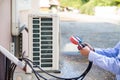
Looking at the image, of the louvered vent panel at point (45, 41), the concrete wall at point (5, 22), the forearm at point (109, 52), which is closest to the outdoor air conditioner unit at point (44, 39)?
the louvered vent panel at point (45, 41)

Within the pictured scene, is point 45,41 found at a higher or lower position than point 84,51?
lower

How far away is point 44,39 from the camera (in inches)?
160

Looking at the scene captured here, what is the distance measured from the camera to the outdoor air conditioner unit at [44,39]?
13.2 ft

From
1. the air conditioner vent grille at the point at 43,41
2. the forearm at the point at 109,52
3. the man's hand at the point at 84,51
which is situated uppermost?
the man's hand at the point at 84,51

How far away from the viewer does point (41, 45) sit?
4070 mm

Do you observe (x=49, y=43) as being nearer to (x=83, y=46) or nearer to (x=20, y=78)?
(x=20, y=78)

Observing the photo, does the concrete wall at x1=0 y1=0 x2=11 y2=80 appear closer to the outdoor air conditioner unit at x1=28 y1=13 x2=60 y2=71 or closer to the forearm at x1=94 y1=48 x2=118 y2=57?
the outdoor air conditioner unit at x1=28 y1=13 x2=60 y2=71

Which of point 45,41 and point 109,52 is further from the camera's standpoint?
point 45,41

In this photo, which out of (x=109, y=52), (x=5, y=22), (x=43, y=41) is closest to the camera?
(x=109, y=52)

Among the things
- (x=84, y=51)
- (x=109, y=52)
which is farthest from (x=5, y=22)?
(x=84, y=51)

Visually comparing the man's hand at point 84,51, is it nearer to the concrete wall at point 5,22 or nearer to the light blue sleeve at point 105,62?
the light blue sleeve at point 105,62

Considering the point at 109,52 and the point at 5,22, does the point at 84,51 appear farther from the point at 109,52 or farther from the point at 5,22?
the point at 5,22

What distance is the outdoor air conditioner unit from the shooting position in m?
4.01

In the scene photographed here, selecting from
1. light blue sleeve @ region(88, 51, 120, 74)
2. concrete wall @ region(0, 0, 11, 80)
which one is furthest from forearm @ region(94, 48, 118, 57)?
concrete wall @ region(0, 0, 11, 80)
